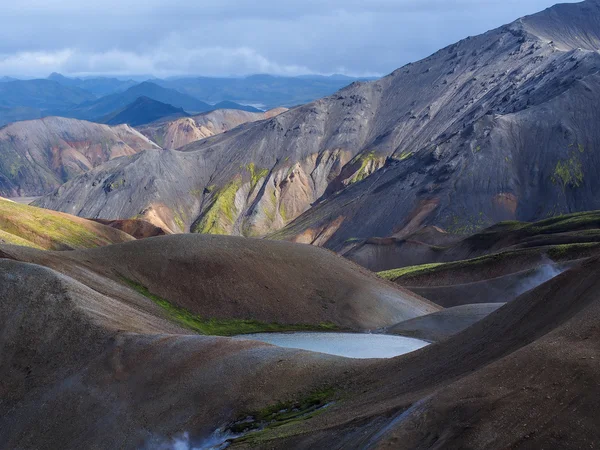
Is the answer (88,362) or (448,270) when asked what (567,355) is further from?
(448,270)

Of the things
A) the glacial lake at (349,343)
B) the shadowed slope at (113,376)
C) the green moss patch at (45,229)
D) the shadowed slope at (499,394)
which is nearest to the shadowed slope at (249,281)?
the glacial lake at (349,343)

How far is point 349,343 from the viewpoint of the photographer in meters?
66.1

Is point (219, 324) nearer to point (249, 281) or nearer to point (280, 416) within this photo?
point (249, 281)

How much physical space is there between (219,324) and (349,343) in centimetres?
1446

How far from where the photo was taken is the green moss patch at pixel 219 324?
71188 mm

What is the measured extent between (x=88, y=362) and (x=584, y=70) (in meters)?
171

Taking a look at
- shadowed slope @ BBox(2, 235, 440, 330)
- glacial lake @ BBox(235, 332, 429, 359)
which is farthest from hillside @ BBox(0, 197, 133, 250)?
glacial lake @ BBox(235, 332, 429, 359)

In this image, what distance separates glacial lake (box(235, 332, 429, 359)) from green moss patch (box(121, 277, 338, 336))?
1.99 m

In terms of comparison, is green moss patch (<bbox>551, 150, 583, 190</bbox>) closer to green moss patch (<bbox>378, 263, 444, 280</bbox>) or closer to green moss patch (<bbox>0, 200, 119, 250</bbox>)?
green moss patch (<bbox>378, 263, 444, 280</bbox>)

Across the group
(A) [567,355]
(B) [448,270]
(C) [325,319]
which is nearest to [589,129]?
(B) [448,270]

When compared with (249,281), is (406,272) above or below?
below

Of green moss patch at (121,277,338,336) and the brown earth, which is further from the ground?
green moss patch at (121,277,338,336)

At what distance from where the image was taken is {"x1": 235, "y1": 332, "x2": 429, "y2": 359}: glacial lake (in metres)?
61.4

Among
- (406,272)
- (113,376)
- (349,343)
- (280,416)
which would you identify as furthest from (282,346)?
(406,272)
